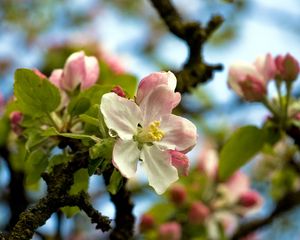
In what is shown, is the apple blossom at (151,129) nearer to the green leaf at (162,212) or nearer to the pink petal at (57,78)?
the pink petal at (57,78)

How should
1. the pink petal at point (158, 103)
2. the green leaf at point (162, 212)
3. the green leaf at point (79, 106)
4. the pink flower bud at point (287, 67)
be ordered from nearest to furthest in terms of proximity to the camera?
the pink petal at point (158, 103) → the green leaf at point (79, 106) → the pink flower bud at point (287, 67) → the green leaf at point (162, 212)

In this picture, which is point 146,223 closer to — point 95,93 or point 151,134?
point 95,93

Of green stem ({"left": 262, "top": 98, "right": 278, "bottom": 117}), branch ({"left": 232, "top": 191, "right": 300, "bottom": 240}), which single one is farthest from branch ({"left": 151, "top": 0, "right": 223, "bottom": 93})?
branch ({"left": 232, "top": 191, "right": 300, "bottom": 240})

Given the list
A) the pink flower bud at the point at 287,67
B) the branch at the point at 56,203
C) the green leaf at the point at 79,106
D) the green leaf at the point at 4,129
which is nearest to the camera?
the branch at the point at 56,203

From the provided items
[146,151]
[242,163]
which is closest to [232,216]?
[242,163]

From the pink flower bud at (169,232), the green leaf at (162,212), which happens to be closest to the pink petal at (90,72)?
the pink flower bud at (169,232)

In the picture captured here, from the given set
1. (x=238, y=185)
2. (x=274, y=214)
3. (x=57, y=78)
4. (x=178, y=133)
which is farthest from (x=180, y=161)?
(x=274, y=214)
